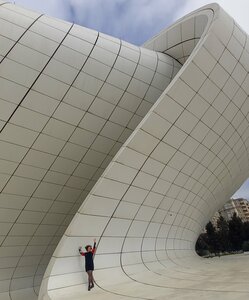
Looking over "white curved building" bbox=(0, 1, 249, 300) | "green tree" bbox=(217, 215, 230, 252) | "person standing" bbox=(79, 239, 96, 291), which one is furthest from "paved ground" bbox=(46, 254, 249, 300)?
"green tree" bbox=(217, 215, 230, 252)

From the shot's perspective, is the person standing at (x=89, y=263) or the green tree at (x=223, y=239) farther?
the green tree at (x=223, y=239)

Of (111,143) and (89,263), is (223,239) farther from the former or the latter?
(89,263)

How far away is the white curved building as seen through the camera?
32.8 ft

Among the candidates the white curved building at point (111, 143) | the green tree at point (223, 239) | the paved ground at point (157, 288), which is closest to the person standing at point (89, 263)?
the paved ground at point (157, 288)

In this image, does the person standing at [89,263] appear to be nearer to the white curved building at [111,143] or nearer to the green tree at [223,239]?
the white curved building at [111,143]

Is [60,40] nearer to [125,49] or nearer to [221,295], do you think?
[125,49]

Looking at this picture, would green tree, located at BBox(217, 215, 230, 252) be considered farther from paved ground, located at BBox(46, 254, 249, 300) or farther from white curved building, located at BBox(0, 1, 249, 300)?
paved ground, located at BBox(46, 254, 249, 300)

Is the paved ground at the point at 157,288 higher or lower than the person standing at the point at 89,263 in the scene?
lower

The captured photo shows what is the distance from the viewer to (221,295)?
5.66m

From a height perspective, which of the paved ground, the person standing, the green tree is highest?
the green tree

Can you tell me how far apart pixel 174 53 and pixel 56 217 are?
10.1m

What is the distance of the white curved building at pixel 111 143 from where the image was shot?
10000 millimetres

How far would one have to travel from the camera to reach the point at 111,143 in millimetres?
14094

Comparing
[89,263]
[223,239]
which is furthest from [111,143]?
[223,239]
